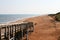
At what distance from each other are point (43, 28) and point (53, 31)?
8.56ft

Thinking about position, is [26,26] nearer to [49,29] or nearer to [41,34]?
[41,34]

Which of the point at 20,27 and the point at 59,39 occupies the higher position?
the point at 20,27

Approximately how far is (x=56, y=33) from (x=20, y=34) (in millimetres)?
6590

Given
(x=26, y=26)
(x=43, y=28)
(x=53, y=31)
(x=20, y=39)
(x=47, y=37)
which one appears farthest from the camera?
(x=43, y=28)

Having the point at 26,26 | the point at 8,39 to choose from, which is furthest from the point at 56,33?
the point at 8,39

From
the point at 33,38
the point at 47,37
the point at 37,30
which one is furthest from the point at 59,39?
the point at 37,30

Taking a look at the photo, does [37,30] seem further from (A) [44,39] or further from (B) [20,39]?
(B) [20,39]

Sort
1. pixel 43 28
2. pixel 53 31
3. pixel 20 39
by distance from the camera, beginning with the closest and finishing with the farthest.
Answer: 1. pixel 20 39
2. pixel 53 31
3. pixel 43 28

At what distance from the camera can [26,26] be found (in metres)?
23.3

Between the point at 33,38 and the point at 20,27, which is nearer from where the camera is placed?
the point at 20,27

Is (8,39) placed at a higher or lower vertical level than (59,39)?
higher

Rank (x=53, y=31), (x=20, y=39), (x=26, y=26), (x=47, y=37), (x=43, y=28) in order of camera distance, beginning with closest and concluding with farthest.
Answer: (x=20, y=39), (x=26, y=26), (x=47, y=37), (x=53, y=31), (x=43, y=28)

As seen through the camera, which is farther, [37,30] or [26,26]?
[37,30]

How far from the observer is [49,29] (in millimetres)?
28969
